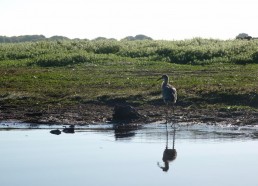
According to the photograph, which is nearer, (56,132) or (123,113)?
(56,132)

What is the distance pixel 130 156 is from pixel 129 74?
59.3 feet

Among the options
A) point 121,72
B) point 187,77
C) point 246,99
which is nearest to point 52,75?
point 121,72

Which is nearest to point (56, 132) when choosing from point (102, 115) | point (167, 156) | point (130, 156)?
point (102, 115)

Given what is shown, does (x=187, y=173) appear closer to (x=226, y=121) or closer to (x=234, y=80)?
(x=226, y=121)

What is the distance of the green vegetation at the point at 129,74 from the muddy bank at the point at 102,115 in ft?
Result: 2.69

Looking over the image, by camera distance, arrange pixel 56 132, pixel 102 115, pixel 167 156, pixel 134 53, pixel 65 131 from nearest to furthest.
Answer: pixel 167 156 → pixel 56 132 → pixel 65 131 → pixel 102 115 → pixel 134 53

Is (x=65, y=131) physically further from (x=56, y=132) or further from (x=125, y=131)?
(x=125, y=131)

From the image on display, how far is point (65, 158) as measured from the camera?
16469 mm

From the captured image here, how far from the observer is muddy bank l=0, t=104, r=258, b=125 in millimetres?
22953

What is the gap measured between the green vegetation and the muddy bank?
82 centimetres

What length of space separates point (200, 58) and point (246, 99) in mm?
18217

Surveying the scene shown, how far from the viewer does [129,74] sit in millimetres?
34594

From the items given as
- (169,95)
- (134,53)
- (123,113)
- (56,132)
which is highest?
(169,95)

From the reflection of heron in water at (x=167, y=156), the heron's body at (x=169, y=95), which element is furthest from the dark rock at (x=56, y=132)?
the heron's body at (x=169, y=95)
